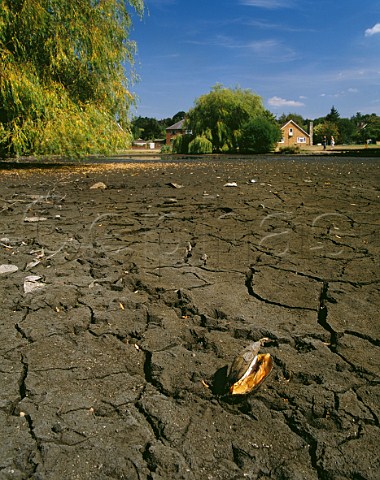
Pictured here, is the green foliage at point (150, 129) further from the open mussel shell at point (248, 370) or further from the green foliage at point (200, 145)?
the open mussel shell at point (248, 370)

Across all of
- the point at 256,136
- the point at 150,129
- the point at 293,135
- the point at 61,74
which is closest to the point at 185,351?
the point at 61,74

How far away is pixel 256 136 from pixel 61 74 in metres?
25.6

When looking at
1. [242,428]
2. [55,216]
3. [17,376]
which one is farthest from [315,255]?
[55,216]

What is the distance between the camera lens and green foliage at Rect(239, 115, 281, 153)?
34.4 meters

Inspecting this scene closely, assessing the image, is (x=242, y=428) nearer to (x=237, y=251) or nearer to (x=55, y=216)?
(x=237, y=251)

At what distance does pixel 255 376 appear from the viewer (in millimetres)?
1624

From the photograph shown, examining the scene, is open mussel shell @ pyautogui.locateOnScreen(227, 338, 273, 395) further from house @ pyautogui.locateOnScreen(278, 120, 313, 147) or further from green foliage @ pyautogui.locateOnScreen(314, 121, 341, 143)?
green foliage @ pyautogui.locateOnScreen(314, 121, 341, 143)

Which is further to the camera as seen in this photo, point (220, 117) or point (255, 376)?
point (220, 117)

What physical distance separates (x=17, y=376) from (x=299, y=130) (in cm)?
8106

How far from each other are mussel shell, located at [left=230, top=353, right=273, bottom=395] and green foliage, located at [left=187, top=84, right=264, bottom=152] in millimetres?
32753

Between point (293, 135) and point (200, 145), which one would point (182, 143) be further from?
point (293, 135)

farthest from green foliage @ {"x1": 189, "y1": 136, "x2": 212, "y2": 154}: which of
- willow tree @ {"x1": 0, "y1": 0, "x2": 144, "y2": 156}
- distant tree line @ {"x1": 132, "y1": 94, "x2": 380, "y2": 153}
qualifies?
willow tree @ {"x1": 0, "y1": 0, "x2": 144, "y2": 156}

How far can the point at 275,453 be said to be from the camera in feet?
4.24

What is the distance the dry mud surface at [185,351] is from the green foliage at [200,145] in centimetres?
2874
